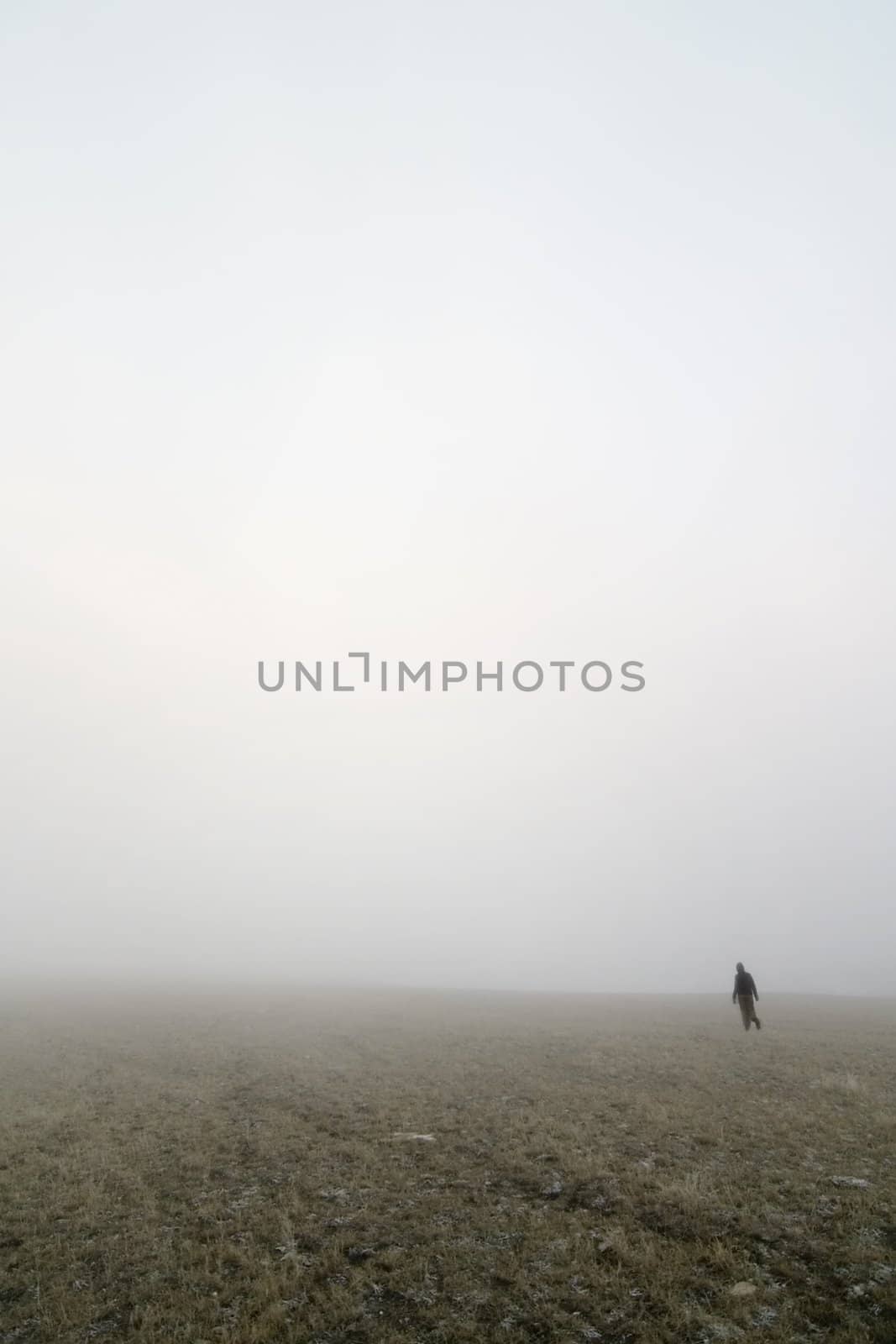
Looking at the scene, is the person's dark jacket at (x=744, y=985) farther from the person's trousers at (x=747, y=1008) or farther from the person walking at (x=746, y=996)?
the person's trousers at (x=747, y=1008)

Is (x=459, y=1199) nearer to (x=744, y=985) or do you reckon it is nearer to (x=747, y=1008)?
(x=747, y=1008)

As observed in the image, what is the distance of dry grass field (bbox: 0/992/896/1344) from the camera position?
30.8 feet

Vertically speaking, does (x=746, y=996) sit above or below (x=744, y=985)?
below

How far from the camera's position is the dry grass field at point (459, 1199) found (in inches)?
369

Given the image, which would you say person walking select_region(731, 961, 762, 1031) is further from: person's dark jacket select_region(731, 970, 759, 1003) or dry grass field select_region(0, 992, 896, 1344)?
dry grass field select_region(0, 992, 896, 1344)

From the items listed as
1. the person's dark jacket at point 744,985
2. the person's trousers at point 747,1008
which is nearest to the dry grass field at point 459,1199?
the person's trousers at point 747,1008

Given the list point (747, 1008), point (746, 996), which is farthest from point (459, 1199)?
point (747, 1008)

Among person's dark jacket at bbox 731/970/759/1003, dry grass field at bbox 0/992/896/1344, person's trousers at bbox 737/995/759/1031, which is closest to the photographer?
dry grass field at bbox 0/992/896/1344

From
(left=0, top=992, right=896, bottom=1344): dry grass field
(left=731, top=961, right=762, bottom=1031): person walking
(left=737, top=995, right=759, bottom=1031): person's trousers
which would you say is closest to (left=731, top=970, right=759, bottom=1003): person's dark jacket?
(left=731, top=961, right=762, bottom=1031): person walking

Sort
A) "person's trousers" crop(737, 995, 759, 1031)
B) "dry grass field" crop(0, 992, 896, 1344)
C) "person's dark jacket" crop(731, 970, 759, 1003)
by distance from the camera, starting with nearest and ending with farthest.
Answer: "dry grass field" crop(0, 992, 896, 1344), "person's trousers" crop(737, 995, 759, 1031), "person's dark jacket" crop(731, 970, 759, 1003)

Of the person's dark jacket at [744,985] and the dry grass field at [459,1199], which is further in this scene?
the person's dark jacket at [744,985]

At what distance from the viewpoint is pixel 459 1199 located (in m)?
12.9

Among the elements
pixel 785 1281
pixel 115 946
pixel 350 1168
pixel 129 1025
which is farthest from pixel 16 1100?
pixel 115 946

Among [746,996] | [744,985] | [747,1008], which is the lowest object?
[747,1008]
